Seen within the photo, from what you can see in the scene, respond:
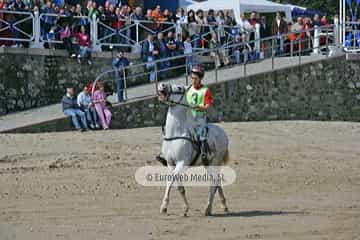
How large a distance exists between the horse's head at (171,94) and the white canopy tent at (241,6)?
1977 centimetres

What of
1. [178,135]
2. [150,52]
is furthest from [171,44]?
[178,135]

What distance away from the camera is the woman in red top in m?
28.7

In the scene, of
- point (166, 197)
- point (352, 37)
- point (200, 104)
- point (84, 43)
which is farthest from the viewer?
point (352, 37)

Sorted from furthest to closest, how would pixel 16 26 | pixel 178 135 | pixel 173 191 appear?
pixel 16 26 → pixel 173 191 → pixel 178 135

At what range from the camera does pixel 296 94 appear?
3031cm

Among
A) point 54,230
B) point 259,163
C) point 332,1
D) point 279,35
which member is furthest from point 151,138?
point 332,1

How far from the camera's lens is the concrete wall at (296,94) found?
29.4 meters

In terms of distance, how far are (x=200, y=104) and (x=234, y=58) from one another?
52.5ft

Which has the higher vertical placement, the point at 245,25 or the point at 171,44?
the point at 245,25

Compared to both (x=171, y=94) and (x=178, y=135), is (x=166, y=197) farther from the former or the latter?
(x=171, y=94)

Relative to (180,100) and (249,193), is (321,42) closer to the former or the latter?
(249,193)

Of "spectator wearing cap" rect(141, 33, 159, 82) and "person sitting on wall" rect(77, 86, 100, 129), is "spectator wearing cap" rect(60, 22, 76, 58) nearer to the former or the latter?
"spectator wearing cap" rect(141, 33, 159, 82)

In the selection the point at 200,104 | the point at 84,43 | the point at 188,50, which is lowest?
the point at 200,104

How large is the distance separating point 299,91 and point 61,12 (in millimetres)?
7049
